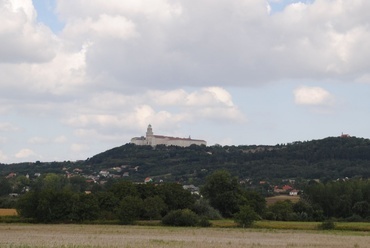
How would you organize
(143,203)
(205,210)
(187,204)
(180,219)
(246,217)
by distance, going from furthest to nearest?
1. (187,204)
2. (205,210)
3. (143,203)
4. (180,219)
5. (246,217)

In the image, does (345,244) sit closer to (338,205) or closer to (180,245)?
(180,245)

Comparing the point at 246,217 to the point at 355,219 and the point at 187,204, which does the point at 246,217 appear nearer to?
the point at 187,204

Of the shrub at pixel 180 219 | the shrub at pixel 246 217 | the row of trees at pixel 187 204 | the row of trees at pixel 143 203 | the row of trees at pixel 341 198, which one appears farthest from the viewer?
the row of trees at pixel 341 198

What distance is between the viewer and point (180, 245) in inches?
1929

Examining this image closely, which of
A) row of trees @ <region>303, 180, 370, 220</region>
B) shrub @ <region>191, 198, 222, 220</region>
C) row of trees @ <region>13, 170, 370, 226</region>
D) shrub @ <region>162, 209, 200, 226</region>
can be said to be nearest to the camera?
shrub @ <region>162, 209, 200, 226</region>

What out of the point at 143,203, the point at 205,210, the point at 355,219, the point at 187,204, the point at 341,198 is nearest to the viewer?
the point at 143,203

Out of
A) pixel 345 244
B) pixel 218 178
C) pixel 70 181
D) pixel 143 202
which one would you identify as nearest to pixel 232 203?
pixel 218 178

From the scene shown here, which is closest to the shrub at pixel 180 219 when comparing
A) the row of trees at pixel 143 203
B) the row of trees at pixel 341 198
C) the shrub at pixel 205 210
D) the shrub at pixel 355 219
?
the row of trees at pixel 143 203

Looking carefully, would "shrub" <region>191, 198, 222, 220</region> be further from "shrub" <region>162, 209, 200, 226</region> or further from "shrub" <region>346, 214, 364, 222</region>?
"shrub" <region>346, 214, 364, 222</region>

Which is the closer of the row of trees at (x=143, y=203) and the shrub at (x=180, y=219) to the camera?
the shrub at (x=180, y=219)

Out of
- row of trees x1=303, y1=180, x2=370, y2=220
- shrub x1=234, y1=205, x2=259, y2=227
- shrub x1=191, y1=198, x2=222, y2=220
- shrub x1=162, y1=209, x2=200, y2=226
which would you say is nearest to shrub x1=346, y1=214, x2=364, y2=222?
row of trees x1=303, y1=180, x2=370, y2=220

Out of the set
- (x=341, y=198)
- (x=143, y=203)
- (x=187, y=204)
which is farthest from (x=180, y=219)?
(x=341, y=198)

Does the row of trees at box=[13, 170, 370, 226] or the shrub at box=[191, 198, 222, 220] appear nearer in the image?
the row of trees at box=[13, 170, 370, 226]

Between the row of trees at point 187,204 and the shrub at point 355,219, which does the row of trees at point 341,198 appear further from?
the shrub at point 355,219
